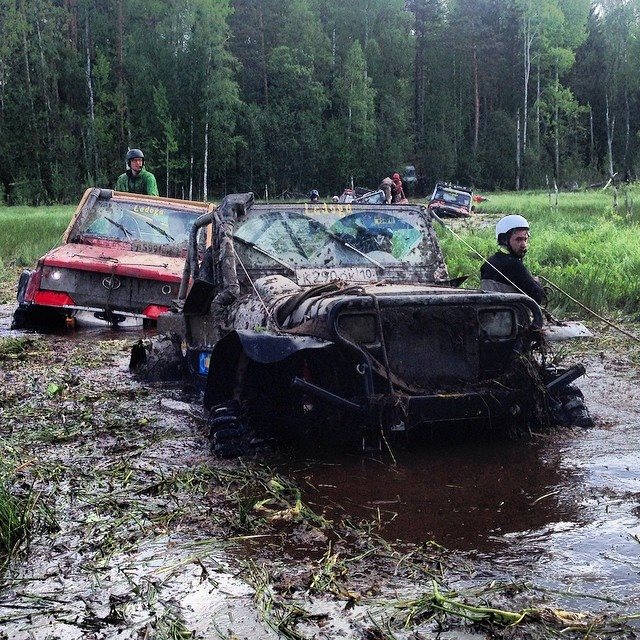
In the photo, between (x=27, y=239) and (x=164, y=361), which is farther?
(x=27, y=239)

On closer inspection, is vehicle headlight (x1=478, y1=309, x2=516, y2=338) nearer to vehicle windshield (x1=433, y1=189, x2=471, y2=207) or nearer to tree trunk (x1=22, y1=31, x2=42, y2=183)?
vehicle windshield (x1=433, y1=189, x2=471, y2=207)

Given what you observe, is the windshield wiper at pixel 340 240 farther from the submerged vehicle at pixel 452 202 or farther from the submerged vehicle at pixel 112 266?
the submerged vehicle at pixel 452 202

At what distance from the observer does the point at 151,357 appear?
8055 mm

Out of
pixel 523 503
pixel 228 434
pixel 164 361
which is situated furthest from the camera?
pixel 164 361

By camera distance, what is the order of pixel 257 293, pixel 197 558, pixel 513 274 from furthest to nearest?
pixel 513 274, pixel 257 293, pixel 197 558

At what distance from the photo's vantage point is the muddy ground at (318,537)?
3.32m

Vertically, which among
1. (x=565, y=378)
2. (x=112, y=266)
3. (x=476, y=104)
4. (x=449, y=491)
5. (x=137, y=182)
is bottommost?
(x=449, y=491)

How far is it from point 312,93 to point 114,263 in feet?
152

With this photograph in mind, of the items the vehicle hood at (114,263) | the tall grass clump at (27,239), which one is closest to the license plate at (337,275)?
the vehicle hood at (114,263)

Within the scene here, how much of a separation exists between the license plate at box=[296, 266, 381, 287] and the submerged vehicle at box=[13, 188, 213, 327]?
164 inches

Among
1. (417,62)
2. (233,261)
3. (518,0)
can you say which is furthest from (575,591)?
(417,62)

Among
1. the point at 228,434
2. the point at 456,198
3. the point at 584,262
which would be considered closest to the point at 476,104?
the point at 456,198

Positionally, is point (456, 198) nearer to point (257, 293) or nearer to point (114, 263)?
point (114, 263)

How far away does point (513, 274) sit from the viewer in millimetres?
6758
